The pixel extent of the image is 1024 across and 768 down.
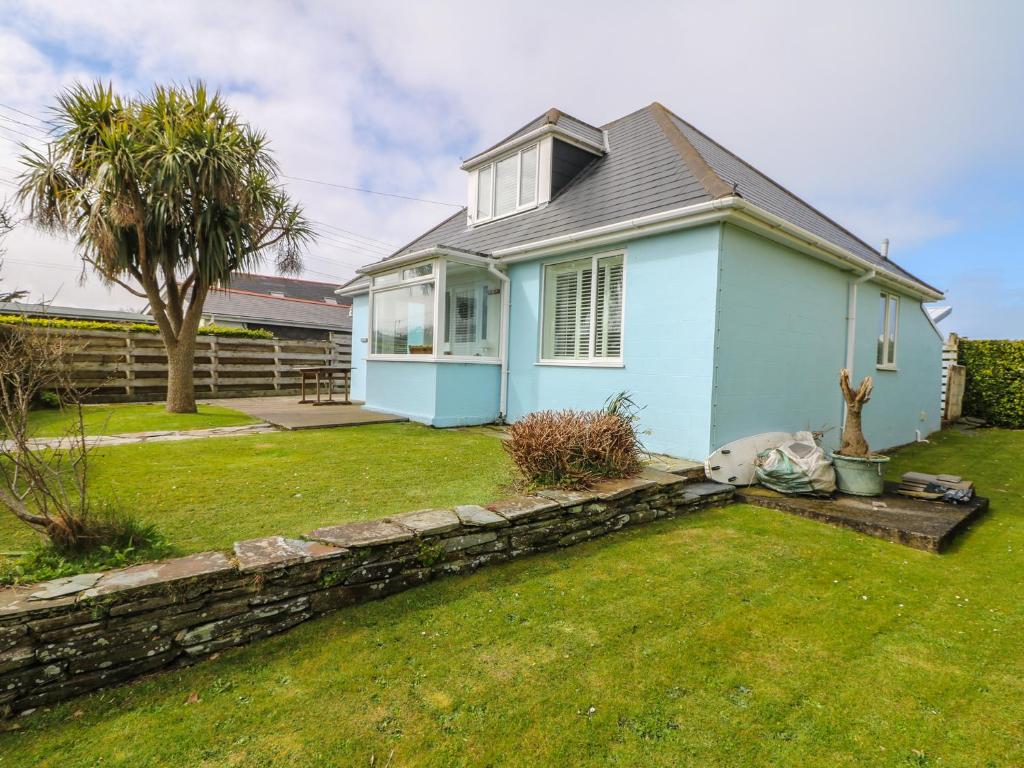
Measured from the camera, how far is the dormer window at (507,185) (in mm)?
9266

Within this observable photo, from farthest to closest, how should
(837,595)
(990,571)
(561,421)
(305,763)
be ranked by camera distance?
(561,421) → (990,571) → (837,595) → (305,763)

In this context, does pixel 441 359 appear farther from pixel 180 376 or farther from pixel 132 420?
pixel 132 420

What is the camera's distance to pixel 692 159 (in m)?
6.75

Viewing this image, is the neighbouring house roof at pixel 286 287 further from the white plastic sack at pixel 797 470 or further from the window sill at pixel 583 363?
the white plastic sack at pixel 797 470

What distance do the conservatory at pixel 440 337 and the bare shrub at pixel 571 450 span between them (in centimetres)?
341

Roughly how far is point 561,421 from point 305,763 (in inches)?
131

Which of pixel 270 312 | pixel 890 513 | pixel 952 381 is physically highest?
pixel 270 312

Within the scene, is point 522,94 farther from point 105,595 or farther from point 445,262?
point 105,595

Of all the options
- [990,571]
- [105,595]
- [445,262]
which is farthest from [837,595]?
[445,262]

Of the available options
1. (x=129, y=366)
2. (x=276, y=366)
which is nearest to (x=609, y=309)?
(x=276, y=366)

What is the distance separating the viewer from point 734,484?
562cm

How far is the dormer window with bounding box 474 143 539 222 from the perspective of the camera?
927cm

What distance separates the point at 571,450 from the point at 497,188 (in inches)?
285

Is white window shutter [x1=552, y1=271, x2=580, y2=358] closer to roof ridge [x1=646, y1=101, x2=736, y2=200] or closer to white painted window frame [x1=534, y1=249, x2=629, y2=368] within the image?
white painted window frame [x1=534, y1=249, x2=629, y2=368]
